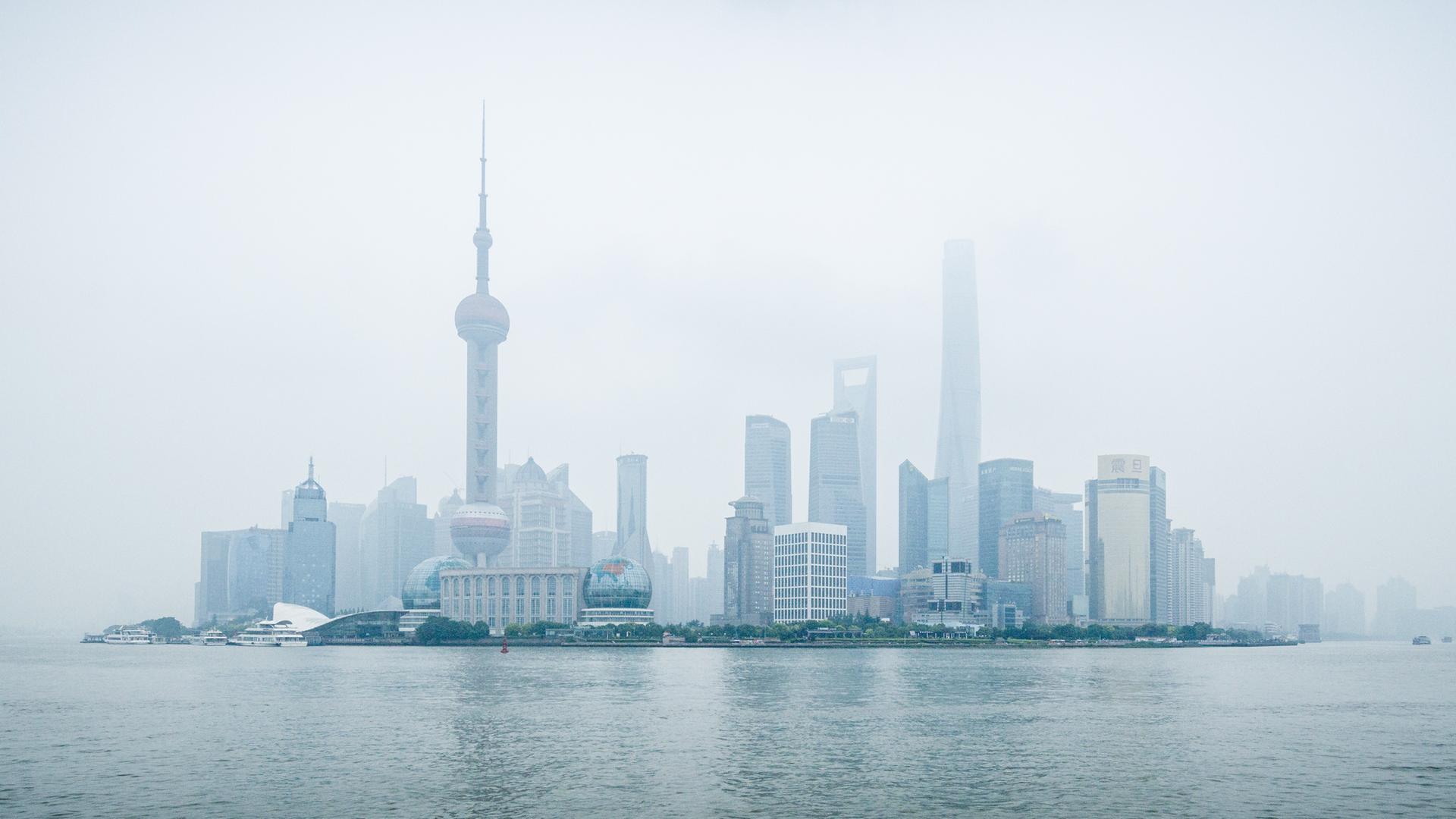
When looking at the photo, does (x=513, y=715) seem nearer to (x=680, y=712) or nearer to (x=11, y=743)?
(x=680, y=712)

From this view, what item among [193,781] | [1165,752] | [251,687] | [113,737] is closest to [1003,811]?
[1165,752]

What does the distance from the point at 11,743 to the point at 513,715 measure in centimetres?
3353

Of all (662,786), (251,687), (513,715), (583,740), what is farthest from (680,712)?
(251,687)

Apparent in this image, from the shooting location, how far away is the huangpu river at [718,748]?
58531 mm

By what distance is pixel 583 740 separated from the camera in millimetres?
79438

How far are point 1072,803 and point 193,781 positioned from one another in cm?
4372

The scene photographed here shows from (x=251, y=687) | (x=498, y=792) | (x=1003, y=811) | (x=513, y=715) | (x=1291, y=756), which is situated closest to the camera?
(x=1003, y=811)

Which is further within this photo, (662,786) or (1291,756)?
(1291,756)

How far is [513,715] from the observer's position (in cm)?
9581

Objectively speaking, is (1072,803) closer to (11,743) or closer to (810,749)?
(810,749)

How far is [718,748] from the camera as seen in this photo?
247 feet

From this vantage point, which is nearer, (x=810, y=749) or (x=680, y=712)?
(x=810, y=749)

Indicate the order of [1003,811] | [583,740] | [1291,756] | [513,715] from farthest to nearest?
[513,715], [583,740], [1291,756], [1003,811]

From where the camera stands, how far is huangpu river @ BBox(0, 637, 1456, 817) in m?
58.5
